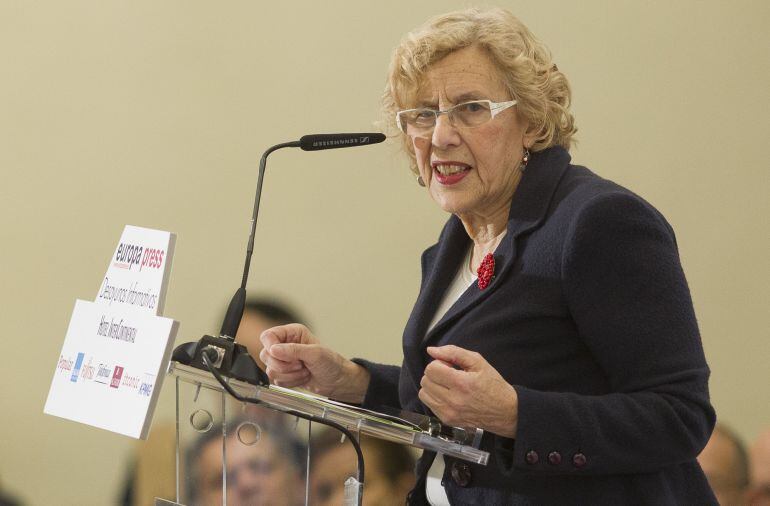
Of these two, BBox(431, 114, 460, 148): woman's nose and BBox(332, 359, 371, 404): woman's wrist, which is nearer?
BBox(431, 114, 460, 148): woman's nose

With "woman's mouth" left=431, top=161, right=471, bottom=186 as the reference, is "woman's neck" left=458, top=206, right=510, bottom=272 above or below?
below

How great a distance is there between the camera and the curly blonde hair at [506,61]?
5.94ft

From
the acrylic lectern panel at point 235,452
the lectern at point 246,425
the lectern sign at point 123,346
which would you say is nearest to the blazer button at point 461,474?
the lectern at point 246,425

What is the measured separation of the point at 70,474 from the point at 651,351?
2.58 m

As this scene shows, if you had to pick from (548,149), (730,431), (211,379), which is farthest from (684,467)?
(730,431)

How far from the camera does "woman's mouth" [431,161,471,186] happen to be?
183 cm

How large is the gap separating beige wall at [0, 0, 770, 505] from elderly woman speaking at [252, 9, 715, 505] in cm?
145

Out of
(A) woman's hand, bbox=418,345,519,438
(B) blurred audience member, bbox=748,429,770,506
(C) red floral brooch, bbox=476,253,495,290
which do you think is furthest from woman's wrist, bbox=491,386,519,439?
(B) blurred audience member, bbox=748,429,770,506

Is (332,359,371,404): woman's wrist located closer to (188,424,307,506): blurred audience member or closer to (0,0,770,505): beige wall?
(188,424,307,506): blurred audience member

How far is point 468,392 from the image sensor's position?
138 centimetres

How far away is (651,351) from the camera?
57.2 inches

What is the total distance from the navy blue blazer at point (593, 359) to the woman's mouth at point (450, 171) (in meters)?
0.21

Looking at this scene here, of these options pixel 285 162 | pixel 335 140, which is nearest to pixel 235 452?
pixel 335 140

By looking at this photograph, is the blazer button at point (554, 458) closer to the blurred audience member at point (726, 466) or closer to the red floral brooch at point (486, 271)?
the red floral brooch at point (486, 271)
